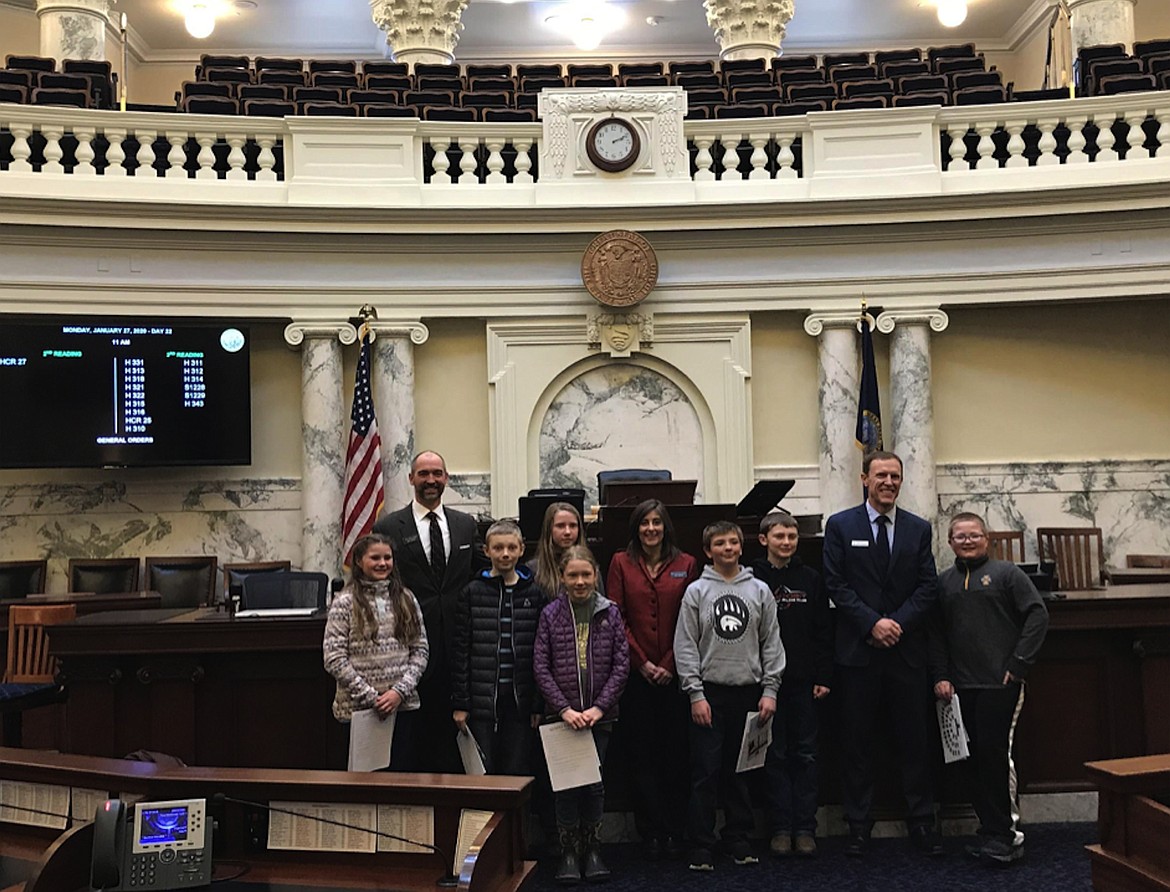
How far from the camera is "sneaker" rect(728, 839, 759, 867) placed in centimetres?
492

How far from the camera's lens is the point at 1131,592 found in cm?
564

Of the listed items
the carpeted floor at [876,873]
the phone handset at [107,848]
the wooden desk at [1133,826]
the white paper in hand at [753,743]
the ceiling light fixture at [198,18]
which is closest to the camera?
the phone handset at [107,848]

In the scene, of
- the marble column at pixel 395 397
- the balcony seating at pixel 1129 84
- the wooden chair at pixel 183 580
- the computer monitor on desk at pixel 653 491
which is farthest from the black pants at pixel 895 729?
→ the balcony seating at pixel 1129 84

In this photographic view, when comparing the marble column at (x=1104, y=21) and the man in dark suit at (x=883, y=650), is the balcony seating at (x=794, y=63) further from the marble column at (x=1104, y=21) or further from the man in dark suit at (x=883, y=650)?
the man in dark suit at (x=883, y=650)

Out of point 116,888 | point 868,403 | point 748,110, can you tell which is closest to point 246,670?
point 116,888

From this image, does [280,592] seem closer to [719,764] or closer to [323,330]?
[719,764]

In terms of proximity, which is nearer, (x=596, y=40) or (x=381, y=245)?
(x=381, y=245)

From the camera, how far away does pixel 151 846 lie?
3033 mm

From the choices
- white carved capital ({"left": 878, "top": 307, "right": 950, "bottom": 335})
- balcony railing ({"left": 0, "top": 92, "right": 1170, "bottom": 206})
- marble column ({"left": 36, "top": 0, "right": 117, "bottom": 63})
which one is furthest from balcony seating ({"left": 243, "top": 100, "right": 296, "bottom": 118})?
white carved capital ({"left": 878, "top": 307, "right": 950, "bottom": 335})

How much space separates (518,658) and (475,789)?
1684mm

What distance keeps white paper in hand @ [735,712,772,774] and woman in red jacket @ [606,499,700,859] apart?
0.34m

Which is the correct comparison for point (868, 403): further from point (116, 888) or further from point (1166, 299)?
point (116, 888)

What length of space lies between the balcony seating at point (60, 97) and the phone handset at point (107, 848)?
7974mm

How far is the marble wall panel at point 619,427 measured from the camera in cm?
980
